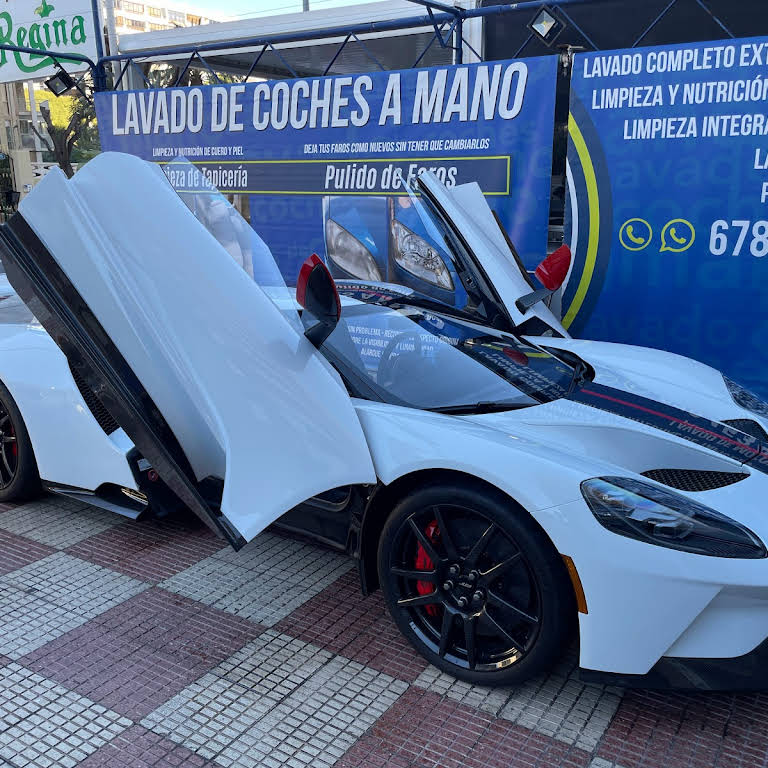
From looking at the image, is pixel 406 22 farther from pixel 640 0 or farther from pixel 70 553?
pixel 70 553

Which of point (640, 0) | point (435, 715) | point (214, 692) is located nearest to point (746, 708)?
point (435, 715)

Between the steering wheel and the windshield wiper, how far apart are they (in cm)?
24

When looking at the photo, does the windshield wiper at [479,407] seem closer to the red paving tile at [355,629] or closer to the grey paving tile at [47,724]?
the red paving tile at [355,629]

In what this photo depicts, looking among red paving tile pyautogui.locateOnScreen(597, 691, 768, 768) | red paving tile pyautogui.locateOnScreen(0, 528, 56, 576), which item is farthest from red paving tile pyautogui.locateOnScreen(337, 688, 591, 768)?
red paving tile pyautogui.locateOnScreen(0, 528, 56, 576)

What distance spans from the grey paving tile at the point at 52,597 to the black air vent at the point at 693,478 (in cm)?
219

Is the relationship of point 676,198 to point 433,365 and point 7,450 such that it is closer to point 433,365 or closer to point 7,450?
point 433,365

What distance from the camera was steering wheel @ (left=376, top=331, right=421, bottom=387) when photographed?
2.97 m

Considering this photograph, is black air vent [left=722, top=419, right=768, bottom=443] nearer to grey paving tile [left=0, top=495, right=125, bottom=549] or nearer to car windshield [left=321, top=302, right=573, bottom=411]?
car windshield [left=321, top=302, right=573, bottom=411]

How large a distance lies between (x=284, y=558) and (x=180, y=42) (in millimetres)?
9702

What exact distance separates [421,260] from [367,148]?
8.64 ft

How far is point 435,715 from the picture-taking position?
2.50 meters

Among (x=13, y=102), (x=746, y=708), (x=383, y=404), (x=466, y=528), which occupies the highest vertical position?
(x=13, y=102)

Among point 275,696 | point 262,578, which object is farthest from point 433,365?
point 275,696

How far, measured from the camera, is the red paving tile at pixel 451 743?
2297 mm
